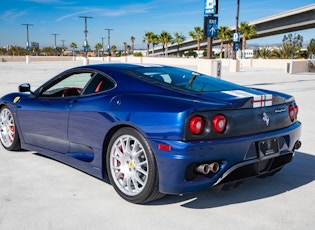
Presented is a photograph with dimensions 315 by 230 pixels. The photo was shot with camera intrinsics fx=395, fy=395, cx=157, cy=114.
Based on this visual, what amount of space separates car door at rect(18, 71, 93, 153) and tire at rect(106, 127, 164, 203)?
0.79 m

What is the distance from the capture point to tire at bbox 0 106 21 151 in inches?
206

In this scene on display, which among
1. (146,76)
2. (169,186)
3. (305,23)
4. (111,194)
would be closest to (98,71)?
(146,76)

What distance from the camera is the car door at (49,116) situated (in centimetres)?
426

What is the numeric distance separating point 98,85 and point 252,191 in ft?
6.16

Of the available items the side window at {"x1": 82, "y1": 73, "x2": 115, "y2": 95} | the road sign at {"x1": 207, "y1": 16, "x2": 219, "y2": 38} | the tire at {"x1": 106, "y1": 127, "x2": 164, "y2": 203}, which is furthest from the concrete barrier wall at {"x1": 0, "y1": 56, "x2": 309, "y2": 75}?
the tire at {"x1": 106, "y1": 127, "x2": 164, "y2": 203}

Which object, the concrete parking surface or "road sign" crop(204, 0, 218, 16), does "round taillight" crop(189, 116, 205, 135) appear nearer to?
the concrete parking surface

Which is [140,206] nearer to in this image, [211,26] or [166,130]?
[166,130]

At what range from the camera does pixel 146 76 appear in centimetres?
389

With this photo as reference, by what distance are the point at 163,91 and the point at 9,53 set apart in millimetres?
116758

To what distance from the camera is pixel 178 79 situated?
159 inches

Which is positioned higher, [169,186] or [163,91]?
[163,91]

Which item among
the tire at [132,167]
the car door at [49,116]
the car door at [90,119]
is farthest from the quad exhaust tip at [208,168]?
the car door at [49,116]

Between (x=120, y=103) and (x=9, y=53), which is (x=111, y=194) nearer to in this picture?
(x=120, y=103)

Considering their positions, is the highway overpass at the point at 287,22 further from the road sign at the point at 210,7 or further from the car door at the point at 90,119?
the car door at the point at 90,119
